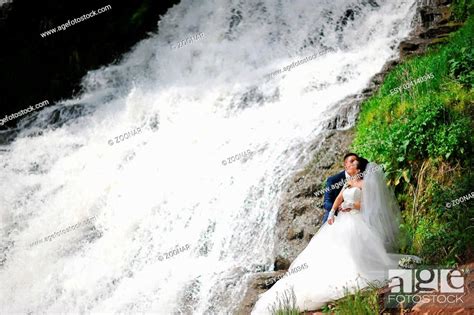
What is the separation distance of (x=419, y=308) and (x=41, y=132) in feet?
37.5

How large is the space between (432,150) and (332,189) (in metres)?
1.39

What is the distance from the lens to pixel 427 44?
12.2 meters

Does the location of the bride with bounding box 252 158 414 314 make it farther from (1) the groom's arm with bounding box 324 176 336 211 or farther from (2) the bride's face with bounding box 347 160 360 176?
(1) the groom's arm with bounding box 324 176 336 211

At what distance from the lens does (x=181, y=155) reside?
39.1ft

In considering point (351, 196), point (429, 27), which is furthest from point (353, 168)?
point (429, 27)

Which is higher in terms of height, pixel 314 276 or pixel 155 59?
pixel 155 59

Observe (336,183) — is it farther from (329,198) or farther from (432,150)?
(432,150)

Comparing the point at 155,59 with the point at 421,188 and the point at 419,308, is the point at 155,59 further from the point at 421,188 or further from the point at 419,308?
the point at 419,308

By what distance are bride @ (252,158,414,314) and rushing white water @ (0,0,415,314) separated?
1.34m

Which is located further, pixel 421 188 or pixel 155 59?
pixel 155 59

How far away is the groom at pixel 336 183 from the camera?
752 centimetres

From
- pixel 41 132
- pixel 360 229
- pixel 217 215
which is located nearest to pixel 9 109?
pixel 41 132

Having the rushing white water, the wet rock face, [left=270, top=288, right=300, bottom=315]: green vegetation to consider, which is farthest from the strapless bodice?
the wet rock face

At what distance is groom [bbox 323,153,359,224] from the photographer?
752 cm
